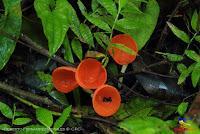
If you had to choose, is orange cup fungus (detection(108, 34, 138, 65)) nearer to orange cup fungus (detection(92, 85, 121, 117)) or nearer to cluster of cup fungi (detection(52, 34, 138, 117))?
cluster of cup fungi (detection(52, 34, 138, 117))

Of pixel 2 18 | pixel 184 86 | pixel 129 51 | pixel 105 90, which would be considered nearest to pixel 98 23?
pixel 129 51

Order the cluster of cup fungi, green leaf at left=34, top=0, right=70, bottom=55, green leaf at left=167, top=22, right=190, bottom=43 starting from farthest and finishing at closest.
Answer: green leaf at left=167, top=22, right=190, bottom=43 → the cluster of cup fungi → green leaf at left=34, top=0, right=70, bottom=55

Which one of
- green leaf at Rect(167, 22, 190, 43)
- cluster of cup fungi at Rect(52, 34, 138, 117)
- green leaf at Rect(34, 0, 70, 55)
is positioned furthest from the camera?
green leaf at Rect(167, 22, 190, 43)

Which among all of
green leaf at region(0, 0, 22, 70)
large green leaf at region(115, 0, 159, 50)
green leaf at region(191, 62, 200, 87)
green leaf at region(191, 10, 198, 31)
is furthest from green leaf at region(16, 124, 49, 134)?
green leaf at region(191, 10, 198, 31)

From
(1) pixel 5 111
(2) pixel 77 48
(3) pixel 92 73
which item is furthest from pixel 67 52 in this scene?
(1) pixel 5 111

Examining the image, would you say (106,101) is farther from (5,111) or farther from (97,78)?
(5,111)

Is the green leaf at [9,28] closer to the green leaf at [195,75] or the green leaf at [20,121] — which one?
the green leaf at [20,121]

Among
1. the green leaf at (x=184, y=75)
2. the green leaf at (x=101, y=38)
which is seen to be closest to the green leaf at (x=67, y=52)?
the green leaf at (x=101, y=38)
